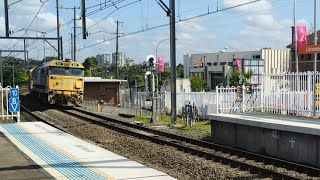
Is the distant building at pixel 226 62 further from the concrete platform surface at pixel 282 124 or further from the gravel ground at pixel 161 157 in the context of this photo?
the concrete platform surface at pixel 282 124

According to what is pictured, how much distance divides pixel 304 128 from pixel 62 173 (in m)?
6.32

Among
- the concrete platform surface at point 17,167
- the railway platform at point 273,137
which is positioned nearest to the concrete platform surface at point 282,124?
the railway platform at point 273,137

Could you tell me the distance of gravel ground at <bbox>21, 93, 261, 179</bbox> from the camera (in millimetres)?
10273

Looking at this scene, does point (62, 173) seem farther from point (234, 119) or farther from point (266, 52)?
point (266, 52)

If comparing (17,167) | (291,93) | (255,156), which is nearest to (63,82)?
(291,93)

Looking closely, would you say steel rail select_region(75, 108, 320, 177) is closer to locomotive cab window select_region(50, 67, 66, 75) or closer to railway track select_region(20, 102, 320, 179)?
railway track select_region(20, 102, 320, 179)

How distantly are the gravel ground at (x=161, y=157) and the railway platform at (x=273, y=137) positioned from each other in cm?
200

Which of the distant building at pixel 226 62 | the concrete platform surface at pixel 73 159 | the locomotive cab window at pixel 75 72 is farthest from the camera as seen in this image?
the distant building at pixel 226 62

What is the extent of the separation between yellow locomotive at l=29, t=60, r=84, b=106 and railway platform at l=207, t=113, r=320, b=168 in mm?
17993

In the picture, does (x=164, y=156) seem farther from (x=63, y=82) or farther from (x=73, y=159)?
(x=63, y=82)

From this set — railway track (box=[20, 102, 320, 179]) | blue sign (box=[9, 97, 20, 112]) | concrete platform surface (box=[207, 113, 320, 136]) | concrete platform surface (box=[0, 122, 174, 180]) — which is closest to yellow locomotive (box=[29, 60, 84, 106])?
blue sign (box=[9, 97, 20, 112])

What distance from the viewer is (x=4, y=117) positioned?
22.4 m

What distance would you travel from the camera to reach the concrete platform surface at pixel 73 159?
9.28m

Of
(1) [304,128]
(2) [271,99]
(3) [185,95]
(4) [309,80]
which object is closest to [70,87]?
(3) [185,95]
